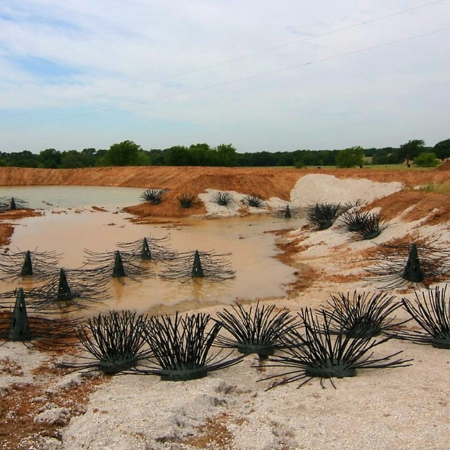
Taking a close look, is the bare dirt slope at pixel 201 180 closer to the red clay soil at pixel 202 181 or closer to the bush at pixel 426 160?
the red clay soil at pixel 202 181

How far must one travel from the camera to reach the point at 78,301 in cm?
972

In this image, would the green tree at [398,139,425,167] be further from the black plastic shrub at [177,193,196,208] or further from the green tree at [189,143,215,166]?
the black plastic shrub at [177,193,196,208]

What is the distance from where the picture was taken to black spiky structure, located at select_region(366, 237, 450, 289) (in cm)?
957

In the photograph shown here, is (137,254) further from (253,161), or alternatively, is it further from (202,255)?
(253,161)

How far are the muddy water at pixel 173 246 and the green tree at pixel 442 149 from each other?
54.9m

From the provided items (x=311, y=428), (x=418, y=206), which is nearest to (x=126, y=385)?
(x=311, y=428)

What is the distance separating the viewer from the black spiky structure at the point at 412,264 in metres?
9.57

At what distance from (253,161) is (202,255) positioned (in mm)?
78278

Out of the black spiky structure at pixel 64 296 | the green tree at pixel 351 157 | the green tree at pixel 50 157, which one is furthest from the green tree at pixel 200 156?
the black spiky structure at pixel 64 296

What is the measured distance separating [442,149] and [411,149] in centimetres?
999

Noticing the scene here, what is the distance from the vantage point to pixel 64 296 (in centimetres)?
960

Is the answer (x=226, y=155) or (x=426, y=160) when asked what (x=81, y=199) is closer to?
(x=226, y=155)

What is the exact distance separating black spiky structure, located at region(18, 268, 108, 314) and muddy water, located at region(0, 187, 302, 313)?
315mm

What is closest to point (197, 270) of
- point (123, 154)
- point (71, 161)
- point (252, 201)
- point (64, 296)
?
point (64, 296)
